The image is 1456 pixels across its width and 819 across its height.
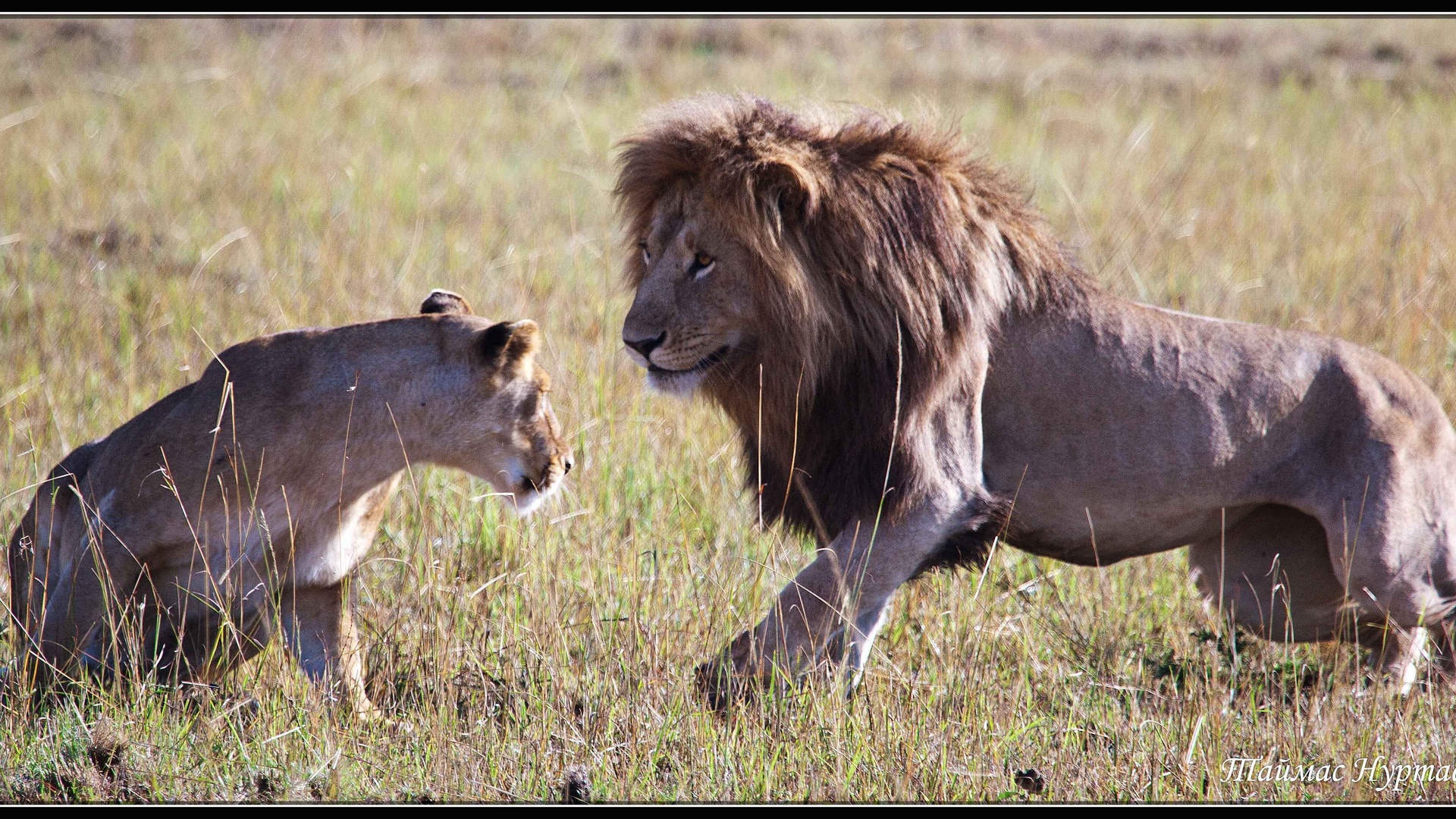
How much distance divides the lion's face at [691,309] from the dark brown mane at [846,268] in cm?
5

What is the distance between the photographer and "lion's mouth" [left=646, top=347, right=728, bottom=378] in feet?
10.1

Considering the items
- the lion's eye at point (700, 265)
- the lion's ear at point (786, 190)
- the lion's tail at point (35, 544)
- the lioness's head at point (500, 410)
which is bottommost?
the lion's tail at point (35, 544)

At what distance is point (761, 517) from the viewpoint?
3477 mm

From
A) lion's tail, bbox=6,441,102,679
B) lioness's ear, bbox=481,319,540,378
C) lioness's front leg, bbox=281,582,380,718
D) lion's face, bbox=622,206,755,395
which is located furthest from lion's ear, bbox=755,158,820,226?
lion's tail, bbox=6,441,102,679

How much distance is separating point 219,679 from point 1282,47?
13643 millimetres

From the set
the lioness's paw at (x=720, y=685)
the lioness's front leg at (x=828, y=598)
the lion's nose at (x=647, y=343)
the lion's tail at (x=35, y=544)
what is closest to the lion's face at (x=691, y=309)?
the lion's nose at (x=647, y=343)

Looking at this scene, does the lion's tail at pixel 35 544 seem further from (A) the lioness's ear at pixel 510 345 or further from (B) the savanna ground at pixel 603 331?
(A) the lioness's ear at pixel 510 345

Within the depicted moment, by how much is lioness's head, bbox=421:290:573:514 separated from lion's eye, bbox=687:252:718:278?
41cm

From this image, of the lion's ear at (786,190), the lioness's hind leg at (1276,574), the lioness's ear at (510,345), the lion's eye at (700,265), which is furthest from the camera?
the lioness's hind leg at (1276,574)

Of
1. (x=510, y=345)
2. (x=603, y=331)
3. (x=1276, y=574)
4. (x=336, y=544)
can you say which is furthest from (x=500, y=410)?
(x=603, y=331)

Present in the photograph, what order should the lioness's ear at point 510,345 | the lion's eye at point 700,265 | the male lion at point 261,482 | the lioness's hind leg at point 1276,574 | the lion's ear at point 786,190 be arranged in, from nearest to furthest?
the male lion at point 261,482
the lioness's ear at point 510,345
the lion's ear at point 786,190
the lion's eye at point 700,265
the lioness's hind leg at point 1276,574

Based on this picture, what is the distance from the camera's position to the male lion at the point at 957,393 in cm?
302

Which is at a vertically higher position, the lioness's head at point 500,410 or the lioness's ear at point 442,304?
the lioness's ear at point 442,304
